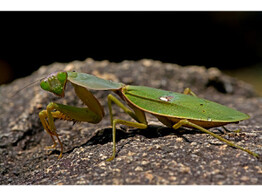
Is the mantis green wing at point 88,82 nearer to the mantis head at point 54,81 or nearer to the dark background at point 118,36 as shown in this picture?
the mantis head at point 54,81

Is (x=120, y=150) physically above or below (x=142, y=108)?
below

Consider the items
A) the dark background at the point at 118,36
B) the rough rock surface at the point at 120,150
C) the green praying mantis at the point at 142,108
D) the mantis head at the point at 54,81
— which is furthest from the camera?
the dark background at the point at 118,36

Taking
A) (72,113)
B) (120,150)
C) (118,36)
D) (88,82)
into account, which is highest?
(118,36)

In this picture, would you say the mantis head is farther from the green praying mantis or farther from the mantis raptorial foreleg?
the mantis raptorial foreleg

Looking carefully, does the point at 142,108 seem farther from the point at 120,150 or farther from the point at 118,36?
the point at 118,36

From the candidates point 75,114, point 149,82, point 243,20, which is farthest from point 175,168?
point 243,20

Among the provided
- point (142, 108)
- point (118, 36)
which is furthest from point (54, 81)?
point (118, 36)

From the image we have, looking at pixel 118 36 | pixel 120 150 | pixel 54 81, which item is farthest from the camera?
pixel 118 36

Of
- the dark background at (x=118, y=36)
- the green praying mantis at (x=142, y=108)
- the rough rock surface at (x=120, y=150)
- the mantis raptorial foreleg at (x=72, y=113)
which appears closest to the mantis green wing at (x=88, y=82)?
the green praying mantis at (x=142, y=108)
